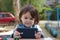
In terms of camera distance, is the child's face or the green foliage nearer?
the child's face

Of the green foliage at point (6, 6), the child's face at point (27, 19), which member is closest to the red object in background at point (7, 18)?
the green foliage at point (6, 6)

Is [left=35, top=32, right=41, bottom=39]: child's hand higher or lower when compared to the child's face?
lower

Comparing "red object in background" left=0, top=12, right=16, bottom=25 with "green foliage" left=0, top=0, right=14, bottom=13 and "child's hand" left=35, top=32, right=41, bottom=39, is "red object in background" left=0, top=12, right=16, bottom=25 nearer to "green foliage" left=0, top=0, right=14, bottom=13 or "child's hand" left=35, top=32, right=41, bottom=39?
"green foliage" left=0, top=0, right=14, bottom=13

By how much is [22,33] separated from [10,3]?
3116 mm

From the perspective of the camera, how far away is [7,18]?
387cm

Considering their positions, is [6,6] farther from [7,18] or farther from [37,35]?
[37,35]

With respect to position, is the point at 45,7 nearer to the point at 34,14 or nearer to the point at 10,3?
the point at 10,3

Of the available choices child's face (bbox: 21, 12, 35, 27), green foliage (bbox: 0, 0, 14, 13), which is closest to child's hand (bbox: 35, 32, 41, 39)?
child's face (bbox: 21, 12, 35, 27)

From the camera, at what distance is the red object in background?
3.76 m

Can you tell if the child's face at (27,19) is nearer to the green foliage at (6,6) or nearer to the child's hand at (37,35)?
the child's hand at (37,35)

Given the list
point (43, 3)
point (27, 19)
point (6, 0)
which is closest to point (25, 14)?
point (27, 19)

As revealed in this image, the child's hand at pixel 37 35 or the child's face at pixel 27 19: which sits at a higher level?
the child's face at pixel 27 19

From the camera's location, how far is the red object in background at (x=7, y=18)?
3.76m

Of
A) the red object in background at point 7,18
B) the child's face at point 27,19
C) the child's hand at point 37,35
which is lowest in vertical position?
the red object in background at point 7,18
